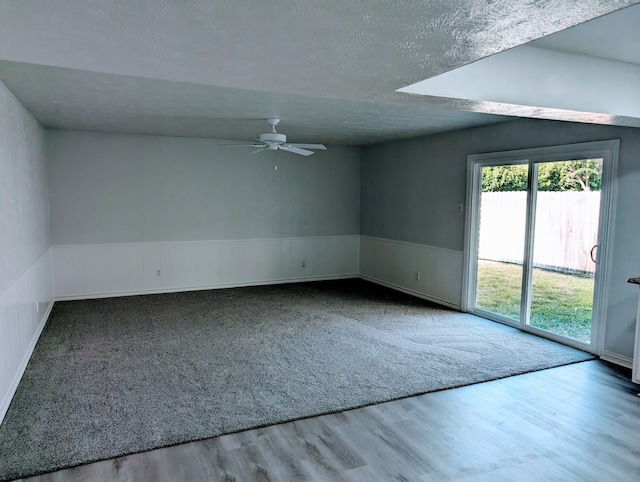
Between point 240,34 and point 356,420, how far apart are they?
8.43 feet

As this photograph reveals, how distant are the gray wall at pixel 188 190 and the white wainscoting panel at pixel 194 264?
6.1 inches

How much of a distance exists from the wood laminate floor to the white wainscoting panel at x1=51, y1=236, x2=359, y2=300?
4477 mm

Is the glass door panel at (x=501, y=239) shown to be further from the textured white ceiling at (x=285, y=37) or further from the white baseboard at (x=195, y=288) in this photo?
the white baseboard at (x=195, y=288)

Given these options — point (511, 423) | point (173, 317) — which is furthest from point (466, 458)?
point (173, 317)

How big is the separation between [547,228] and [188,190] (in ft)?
16.6

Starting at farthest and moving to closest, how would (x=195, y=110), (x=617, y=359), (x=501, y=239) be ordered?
(x=501, y=239)
(x=195, y=110)
(x=617, y=359)

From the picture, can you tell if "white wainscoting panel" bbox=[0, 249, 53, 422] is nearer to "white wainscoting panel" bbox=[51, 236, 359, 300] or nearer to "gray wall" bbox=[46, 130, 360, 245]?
"white wainscoting panel" bbox=[51, 236, 359, 300]

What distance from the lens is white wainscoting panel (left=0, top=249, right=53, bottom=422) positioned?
3.25m

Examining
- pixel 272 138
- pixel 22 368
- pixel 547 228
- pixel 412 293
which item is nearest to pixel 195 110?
pixel 272 138

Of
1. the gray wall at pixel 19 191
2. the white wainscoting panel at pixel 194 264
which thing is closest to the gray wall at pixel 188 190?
the white wainscoting panel at pixel 194 264

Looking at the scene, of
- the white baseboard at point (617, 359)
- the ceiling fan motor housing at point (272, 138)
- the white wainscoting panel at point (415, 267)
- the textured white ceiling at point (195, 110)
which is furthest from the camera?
the white wainscoting panel at point (415, 267)

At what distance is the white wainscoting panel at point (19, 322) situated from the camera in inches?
128

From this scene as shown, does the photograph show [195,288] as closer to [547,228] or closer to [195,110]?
[195,110]

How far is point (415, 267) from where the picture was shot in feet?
22.9
